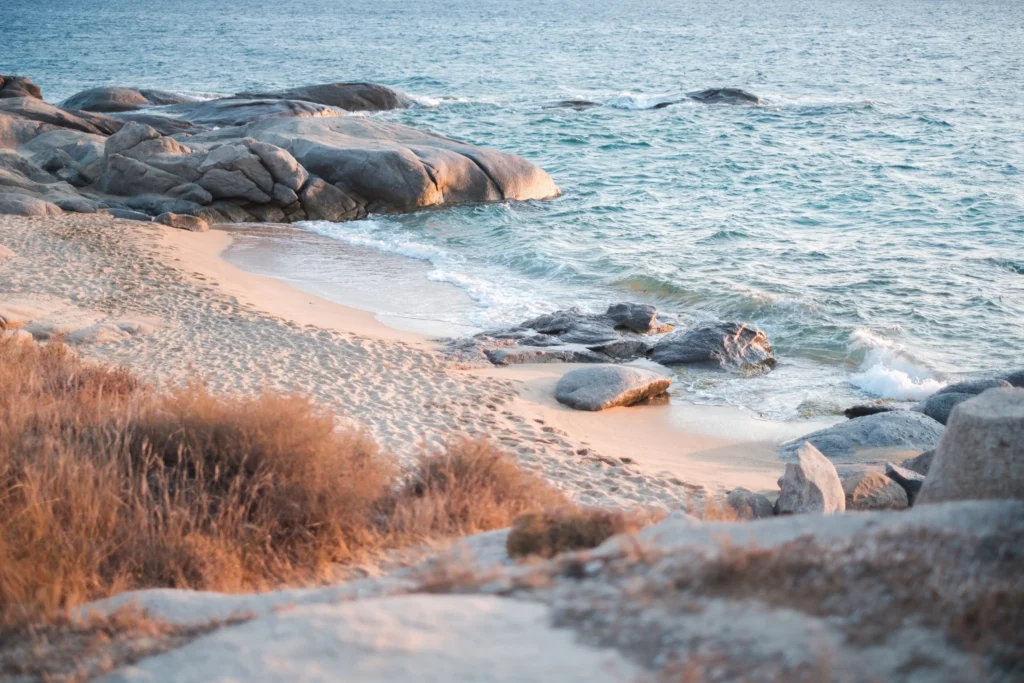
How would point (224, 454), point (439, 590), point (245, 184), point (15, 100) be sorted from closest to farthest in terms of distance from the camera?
point (439, 590)
point (224, 454)
point (245, 184)
point (15, 100)

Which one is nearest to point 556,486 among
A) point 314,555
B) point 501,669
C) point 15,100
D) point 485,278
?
point 314,555

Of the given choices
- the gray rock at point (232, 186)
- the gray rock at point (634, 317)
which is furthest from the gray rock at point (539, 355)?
the gray rock at point (232, 186)

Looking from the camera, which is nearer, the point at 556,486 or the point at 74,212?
the point at 556,486

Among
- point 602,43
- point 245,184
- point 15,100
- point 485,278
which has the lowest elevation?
point 485,278

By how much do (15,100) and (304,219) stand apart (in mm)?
11215

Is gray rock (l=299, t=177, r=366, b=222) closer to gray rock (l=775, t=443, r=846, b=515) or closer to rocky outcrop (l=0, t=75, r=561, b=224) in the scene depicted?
rocky outcrop (l=0, t=75, r=561, b=224)

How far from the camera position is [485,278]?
1812 centimetres

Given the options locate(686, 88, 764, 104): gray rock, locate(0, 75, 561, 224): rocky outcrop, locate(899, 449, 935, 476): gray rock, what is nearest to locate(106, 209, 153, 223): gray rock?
locate(0, 75, 561, 224): rocky outcrop

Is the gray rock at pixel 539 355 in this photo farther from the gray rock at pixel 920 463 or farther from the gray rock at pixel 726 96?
the gray rock at pixel 726 96

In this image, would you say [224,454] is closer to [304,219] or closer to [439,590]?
[439,590]

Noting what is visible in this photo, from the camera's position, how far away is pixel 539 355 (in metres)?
13.2

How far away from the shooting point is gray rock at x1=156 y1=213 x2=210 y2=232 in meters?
19.6

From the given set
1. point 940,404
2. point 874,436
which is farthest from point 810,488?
point 940,404

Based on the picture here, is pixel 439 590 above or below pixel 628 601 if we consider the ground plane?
below
